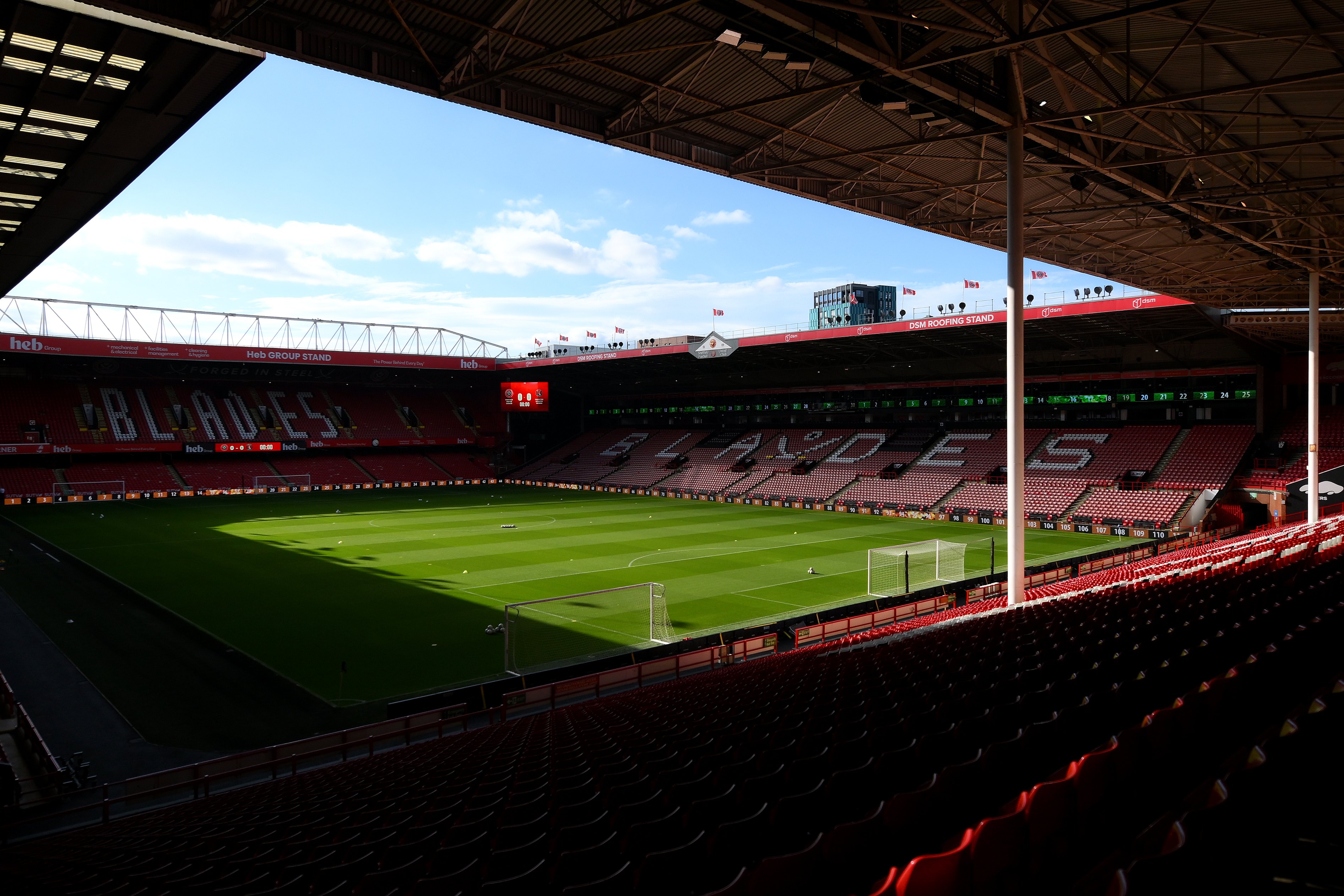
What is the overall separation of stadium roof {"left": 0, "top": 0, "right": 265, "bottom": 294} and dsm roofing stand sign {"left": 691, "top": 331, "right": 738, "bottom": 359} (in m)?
43.0

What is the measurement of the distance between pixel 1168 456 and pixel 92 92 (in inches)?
2012

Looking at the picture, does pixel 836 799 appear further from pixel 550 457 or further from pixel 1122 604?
pixel 550 457

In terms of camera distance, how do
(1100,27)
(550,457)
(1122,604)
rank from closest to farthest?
1. (1122,604)
2. (1100,27)
3. (550,457)

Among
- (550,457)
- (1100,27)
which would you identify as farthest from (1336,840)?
(550,457)

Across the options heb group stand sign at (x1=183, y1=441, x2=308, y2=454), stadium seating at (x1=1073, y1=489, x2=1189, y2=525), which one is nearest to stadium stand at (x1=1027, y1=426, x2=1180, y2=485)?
stadium seating at (x1=1073, y1=489, x2=1189, y2=525)

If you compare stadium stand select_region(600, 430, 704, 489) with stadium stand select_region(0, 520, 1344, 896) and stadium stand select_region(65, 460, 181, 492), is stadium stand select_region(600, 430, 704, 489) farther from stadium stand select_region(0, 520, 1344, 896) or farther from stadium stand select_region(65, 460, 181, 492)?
stadium stand select_region(0, 520, 1344, 896)

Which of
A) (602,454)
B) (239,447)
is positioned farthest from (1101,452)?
(239,447)

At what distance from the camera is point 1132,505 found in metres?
42.0

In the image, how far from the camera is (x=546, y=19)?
12.3 m

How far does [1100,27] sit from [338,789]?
17.1 meters

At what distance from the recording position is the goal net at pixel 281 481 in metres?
62.5

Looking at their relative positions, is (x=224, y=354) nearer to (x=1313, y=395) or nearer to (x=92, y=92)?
(x=92, y=92)

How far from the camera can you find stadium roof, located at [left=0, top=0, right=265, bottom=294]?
881cm

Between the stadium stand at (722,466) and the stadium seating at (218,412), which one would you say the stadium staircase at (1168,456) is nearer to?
the stadium stand at (722,466)
